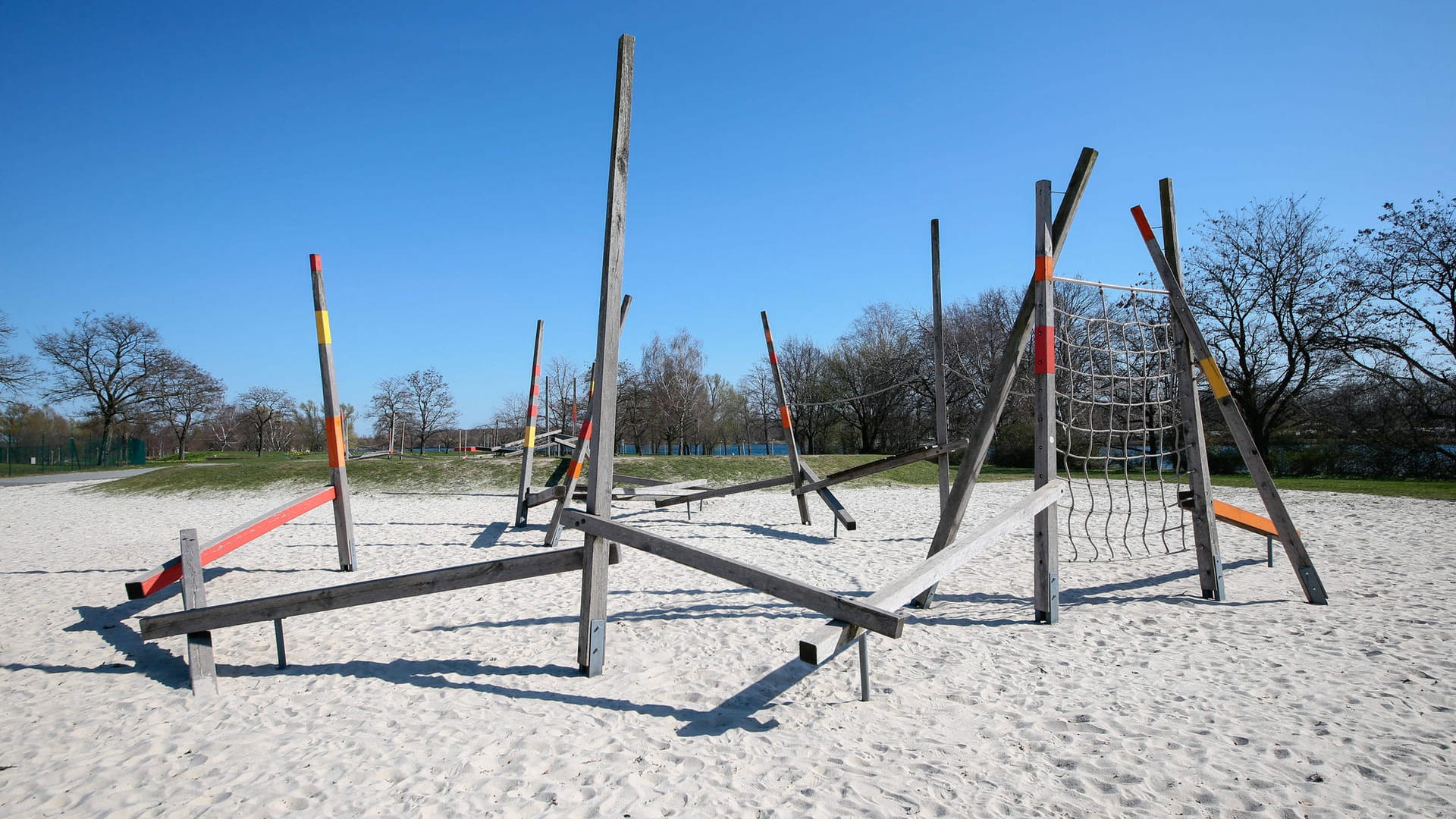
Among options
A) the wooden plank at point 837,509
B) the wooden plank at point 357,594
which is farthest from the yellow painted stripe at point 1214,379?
the wooden plank at point 357,594

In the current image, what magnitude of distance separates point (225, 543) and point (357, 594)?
242cm

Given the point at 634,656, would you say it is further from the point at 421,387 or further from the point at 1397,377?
the point at 421,387

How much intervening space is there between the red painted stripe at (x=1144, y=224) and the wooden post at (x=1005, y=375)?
81 centimetres

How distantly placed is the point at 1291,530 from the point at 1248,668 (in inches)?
81.3

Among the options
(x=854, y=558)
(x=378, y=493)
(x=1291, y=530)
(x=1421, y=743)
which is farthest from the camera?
(x=378, y=493)

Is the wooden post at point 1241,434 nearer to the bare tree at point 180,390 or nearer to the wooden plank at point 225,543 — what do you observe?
the wooden plank at point 225,543

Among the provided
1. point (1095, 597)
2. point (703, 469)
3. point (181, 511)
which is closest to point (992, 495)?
point (703, 469)

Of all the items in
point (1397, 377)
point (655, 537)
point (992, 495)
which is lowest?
point (992, 495)

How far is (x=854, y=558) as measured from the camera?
7.52m

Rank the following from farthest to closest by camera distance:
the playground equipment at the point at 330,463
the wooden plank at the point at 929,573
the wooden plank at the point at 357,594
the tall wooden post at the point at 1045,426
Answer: the playground equipment at the point at 330,463 → the tall wooden post at the point at 1045,426 → the wooden plank at the point at 357,594 → the wooden plank at the point at 929,573

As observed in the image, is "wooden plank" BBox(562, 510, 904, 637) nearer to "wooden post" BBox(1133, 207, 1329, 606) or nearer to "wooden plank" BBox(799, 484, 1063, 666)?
"wooden plank" BBox(799, 484, 1063, 666)

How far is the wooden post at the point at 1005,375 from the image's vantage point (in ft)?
16.5

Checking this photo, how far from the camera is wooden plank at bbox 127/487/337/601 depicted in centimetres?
462

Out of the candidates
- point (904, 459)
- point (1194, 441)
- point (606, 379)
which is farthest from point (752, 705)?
point (904, 459)
